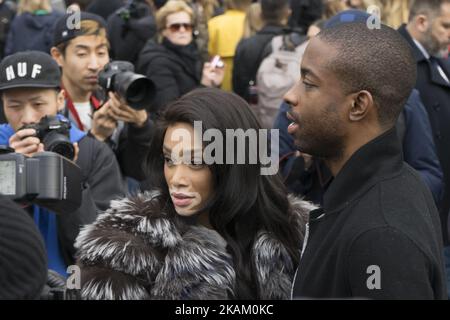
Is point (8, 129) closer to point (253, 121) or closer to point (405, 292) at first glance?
point (253, 121)

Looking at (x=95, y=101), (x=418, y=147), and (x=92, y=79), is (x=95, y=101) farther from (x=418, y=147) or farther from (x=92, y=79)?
(x=418, y=147)

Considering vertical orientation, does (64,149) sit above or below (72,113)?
below

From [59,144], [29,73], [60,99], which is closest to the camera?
[59,144]

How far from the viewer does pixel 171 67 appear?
21.5 feet

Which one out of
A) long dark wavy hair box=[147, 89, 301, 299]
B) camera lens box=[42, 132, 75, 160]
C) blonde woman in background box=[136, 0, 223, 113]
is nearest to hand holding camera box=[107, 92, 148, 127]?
camera lens box=[42, 132, 75, 160]

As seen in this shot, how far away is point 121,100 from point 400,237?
2561 mm

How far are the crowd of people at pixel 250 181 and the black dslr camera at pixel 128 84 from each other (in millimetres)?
41

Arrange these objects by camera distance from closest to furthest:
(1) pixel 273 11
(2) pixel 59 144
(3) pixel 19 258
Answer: (3) pixel 19 258 → (2) pixel 59 144 → (1) pixel 273 11

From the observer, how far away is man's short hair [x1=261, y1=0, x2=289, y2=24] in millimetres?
7047

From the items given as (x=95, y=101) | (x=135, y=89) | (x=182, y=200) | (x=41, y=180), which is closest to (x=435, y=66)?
(x=135, y=89)

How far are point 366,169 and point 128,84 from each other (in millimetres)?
2186

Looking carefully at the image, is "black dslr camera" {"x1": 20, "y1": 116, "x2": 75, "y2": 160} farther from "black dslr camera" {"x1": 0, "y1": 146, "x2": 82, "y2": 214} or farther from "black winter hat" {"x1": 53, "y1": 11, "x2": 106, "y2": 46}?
"black winter hat" {"x1": 53, "y1": 11, "x2": 106, "y2": 46}

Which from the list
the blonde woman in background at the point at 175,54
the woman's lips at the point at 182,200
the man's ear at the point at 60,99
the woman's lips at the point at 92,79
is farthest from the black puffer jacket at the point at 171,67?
the woman's lips at the point at 182,200

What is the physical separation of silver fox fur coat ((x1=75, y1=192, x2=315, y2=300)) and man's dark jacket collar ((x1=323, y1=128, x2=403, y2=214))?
62 cm
